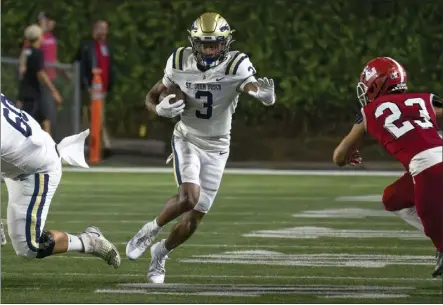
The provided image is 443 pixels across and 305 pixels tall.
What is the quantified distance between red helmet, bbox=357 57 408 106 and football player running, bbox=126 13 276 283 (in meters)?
0.65

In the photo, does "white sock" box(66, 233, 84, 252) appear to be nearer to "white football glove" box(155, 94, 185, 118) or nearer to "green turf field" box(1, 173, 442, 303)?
"green turf field" box(1, 173, 442, 303)

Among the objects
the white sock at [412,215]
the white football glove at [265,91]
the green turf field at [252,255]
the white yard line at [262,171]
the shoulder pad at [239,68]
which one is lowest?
Result: the white yard line at [262,171]

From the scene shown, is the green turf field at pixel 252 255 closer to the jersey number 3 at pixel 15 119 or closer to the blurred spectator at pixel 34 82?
the jersey number 3 at pixel 15 119

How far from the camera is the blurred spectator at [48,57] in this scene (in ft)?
48.4

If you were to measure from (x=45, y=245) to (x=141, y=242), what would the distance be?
779mm

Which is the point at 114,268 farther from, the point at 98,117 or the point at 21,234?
the point at 98,117

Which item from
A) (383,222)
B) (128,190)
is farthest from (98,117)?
(383,222)

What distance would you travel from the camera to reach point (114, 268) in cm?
780

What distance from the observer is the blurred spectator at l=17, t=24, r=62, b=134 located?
47.4ft

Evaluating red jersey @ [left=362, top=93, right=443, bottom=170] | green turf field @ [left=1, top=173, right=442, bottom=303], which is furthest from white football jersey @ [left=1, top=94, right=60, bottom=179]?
red jersey @ [left=362, top=93, right=443, bottom=170]

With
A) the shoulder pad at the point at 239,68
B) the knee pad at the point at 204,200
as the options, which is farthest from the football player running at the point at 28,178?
the shoulder pad at the point at 239,68

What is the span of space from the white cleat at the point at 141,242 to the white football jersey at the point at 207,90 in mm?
552

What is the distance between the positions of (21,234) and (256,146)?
1036 centimetres

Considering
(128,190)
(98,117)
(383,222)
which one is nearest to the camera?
(383,222)
